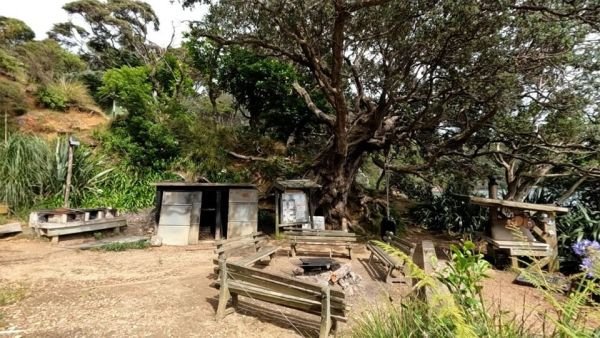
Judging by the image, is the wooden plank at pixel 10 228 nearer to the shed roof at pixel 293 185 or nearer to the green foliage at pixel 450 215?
the shed roof at pixel 293 185

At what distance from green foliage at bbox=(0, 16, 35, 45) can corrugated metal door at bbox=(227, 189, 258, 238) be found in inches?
732

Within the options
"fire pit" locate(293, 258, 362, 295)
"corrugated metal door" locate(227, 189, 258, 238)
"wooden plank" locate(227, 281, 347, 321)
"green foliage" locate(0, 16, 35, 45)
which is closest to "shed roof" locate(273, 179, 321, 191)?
"corrugated metal door" locate(227, 189, 258, 238)

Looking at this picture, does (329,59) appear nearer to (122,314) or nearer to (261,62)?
(261,62)

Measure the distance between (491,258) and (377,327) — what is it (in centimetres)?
622

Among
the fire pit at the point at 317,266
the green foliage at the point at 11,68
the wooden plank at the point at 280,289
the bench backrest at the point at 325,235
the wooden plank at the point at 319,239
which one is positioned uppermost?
the green foliage at the point at 11,68

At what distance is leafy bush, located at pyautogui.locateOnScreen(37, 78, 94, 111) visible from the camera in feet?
40.8

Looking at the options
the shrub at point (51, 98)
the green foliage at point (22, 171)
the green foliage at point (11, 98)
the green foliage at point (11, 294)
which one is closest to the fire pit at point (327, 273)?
the green foliage at point (11, 294)

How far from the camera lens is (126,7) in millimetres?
22562

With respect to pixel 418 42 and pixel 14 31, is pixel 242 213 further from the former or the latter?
pixel 14 31

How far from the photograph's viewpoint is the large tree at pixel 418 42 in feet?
19.3

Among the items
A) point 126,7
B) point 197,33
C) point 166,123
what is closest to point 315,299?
point 197,33

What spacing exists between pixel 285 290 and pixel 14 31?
25.0m

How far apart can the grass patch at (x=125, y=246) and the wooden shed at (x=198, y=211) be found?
47 centimetres

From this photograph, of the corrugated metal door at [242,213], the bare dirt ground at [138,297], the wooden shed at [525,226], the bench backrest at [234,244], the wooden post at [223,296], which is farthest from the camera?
the corrugated metal door at [242,213]
